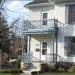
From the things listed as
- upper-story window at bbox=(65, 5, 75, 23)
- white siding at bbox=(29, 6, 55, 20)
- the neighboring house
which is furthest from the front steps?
upper-story window at bbox=(65, 5, 75, 23)

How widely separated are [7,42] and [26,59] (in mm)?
19714

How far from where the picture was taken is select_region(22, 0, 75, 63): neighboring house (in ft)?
54.8

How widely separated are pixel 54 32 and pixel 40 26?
195 cm

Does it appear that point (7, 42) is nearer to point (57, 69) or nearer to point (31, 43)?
point (31, 43)

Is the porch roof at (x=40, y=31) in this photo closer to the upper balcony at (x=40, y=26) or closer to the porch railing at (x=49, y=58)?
the upper balcony at (x=40, y=26)

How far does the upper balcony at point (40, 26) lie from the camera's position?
656 inches

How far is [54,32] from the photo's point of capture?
53.8 ft

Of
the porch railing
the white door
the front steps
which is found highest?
the white door

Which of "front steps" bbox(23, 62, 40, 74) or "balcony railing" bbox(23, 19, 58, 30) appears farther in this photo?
"balcony railing" bbox(23, 19, 58, 30)

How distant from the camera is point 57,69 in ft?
52.5

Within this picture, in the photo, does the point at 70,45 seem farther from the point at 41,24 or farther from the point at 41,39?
the point at 41,24

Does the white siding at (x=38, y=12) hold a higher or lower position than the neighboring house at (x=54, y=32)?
higher

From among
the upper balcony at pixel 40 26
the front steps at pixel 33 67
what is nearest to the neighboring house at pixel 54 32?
the upper balcony at pixel 40 26

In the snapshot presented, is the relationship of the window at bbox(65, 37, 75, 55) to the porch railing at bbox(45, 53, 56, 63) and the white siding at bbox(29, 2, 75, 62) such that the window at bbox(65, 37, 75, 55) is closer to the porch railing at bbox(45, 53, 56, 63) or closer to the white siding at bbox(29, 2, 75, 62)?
the white siding at bbox(29, 2, 75, 62)
